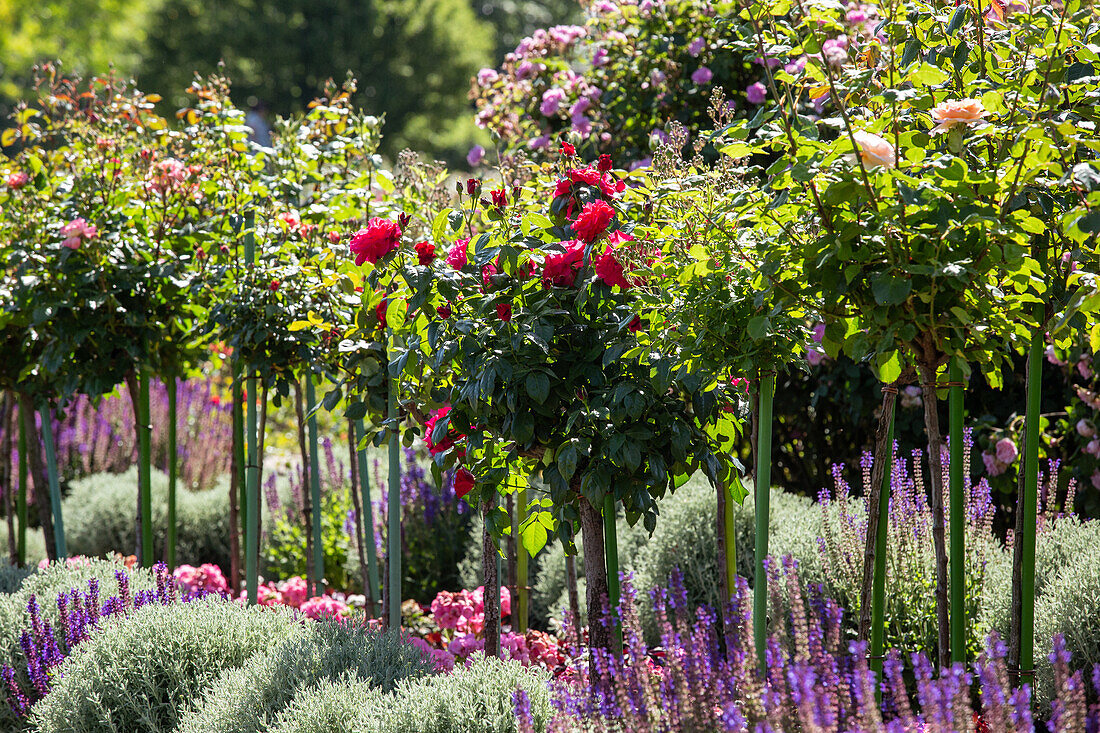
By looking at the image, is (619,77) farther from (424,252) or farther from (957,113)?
(957,113)

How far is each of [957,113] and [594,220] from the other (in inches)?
28.3

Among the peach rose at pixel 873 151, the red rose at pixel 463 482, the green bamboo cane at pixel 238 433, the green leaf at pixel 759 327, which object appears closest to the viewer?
the peach rose at pixel 873 151

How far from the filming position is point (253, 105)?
1535 centimetres

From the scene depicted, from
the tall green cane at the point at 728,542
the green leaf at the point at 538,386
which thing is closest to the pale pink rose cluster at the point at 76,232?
the green leaf at the point at 538,386

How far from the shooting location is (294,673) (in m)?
2.07

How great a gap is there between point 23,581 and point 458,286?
2071mm

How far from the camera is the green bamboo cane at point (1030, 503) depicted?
6.41ft

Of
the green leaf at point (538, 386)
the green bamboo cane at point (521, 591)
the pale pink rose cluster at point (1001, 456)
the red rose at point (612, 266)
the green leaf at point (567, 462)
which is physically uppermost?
the red rose at point (612, 266)

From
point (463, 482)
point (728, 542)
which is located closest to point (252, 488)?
point (463, 482)

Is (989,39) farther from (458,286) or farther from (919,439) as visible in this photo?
(919,439)

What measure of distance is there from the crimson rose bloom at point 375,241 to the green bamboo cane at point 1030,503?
146cm

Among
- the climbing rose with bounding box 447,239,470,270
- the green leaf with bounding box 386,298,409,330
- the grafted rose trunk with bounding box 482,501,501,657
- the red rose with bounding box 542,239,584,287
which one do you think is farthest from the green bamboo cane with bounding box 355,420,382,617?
the red rose with bounding box 542,239,584,287

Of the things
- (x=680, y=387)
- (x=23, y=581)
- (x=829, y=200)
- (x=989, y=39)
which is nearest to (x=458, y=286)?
(x=680, y=387)

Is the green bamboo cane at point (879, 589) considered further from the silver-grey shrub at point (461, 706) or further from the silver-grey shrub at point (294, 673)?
the silver-grey shrub at point (294, 673)
